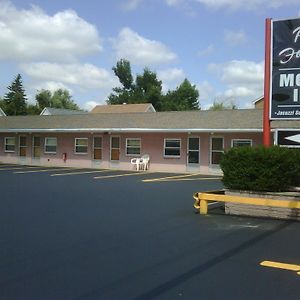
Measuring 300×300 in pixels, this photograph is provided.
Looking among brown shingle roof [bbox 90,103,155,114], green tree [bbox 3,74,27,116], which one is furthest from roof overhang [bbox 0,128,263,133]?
green tree [bbox 3,74,27,116]

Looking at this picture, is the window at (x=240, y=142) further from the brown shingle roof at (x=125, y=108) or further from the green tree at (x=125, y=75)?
the green tree at (x=125, y=75)

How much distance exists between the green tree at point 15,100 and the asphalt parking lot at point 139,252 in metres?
60.5

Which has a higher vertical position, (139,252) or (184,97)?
(184,97)

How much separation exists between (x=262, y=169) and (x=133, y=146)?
19.5m

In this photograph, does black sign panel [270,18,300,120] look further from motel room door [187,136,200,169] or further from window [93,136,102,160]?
window [93,136,102,160]

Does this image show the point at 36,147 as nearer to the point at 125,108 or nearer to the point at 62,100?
the point at 125,108

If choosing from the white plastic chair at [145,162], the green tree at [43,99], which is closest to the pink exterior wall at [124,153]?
the white plastic chair at [145,162]

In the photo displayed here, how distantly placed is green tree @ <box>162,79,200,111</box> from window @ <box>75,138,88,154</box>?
41.5m

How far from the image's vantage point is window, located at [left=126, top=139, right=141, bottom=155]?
3056 centimetres

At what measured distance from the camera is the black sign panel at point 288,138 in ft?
41.9

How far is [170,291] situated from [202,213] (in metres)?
6.37

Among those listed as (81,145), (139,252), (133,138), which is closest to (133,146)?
(133,138)

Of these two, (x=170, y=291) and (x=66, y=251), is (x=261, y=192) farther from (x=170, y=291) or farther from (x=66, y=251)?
(x=170, y=291)

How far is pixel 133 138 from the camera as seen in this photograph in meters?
30.8
